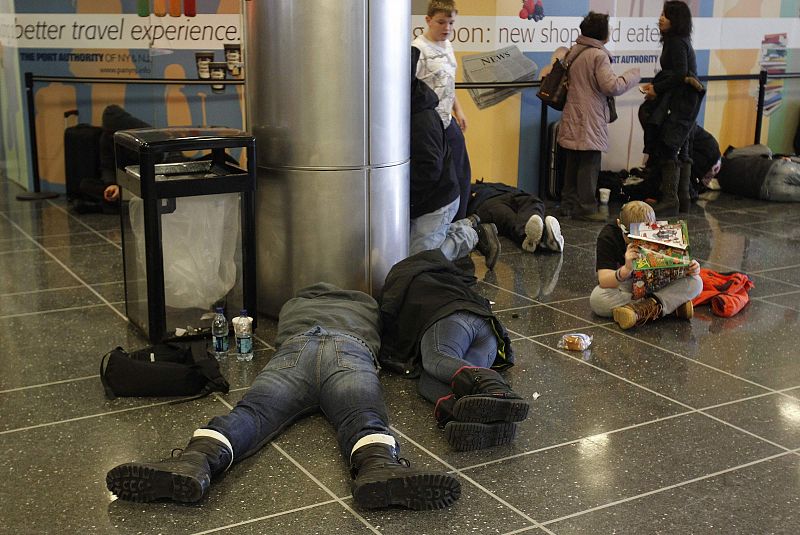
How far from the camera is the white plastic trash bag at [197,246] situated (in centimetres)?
450

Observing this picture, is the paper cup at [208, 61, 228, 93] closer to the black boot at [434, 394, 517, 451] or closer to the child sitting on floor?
the child sitting on floor

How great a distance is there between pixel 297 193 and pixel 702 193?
17.6 feet

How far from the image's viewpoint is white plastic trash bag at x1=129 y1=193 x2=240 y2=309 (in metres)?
4.50

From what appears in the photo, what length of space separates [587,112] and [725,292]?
278 cm

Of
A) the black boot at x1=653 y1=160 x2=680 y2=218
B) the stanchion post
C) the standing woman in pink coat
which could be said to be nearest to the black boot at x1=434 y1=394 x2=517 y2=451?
the standing woman in pink coat

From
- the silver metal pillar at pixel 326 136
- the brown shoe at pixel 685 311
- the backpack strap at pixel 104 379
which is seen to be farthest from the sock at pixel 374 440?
the brown shoe at pixel 685 311

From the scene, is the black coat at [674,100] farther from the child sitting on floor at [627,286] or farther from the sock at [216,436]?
the sock at [216,436]

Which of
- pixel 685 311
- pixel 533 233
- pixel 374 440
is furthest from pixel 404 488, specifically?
pixel 533 233

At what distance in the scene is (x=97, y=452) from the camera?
3.43m

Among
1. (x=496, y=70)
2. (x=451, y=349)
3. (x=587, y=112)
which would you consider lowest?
(x=451, y=349)

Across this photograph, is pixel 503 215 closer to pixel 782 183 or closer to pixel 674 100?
pixel 674 100

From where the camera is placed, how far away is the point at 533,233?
6551mm

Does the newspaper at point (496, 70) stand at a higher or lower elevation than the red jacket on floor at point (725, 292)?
higher

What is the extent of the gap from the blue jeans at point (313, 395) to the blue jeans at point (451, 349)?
236 millimetres
